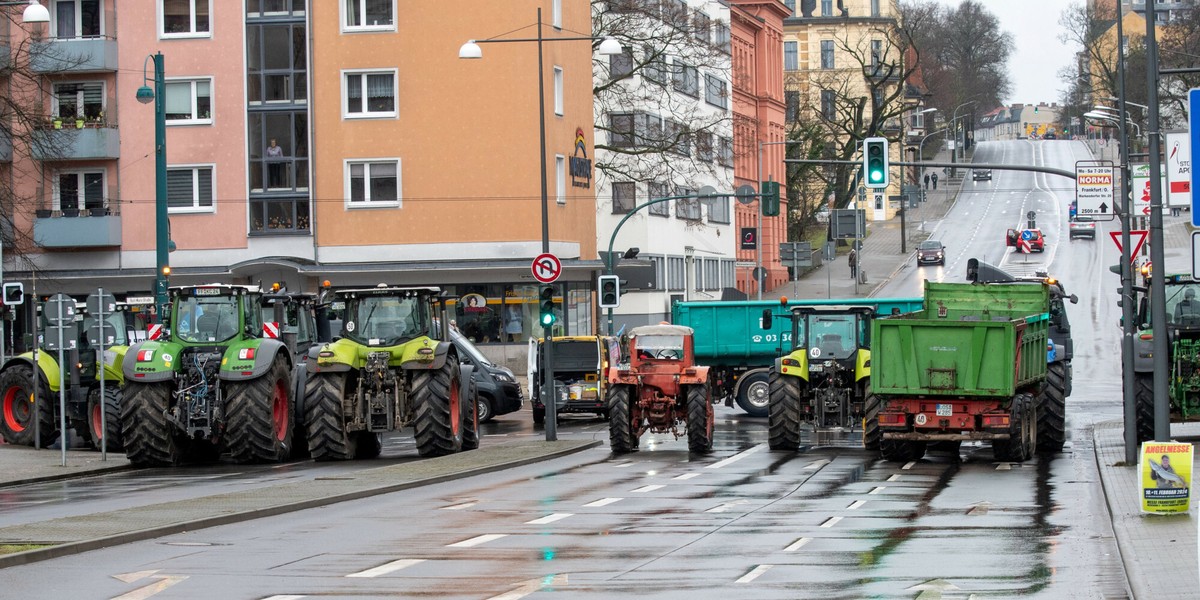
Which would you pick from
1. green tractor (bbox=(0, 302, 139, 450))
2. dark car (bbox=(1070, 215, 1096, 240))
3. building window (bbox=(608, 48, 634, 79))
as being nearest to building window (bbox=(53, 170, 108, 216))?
building window (bbox=(608, 48, 634, 79))

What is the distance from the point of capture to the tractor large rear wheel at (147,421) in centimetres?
2648

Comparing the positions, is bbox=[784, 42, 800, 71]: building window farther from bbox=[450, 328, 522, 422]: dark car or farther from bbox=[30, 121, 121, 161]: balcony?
bbox=[450, 328, 522, 422]: dark car

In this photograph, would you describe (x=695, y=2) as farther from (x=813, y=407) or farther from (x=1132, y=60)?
(x=813, y=407)

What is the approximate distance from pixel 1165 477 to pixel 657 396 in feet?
42.6

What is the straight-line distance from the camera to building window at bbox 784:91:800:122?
104412 millimetres

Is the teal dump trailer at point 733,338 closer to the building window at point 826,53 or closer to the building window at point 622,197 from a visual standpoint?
the building window at point 622,197

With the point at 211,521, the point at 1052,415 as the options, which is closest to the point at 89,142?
the point at 1052,415

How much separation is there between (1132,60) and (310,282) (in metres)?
70.2

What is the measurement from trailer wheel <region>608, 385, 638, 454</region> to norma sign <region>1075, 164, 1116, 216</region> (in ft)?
27.4

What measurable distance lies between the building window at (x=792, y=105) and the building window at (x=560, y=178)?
1981 inches

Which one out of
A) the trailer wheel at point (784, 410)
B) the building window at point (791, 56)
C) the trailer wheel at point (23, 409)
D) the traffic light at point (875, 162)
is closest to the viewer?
the trailer wheel at point (784, 410)

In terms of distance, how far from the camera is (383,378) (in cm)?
2723

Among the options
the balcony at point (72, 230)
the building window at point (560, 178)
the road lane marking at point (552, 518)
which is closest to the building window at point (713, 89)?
the building window at point (560, 178)

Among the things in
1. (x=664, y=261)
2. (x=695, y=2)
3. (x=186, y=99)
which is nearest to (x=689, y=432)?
(x=186, y=99)
